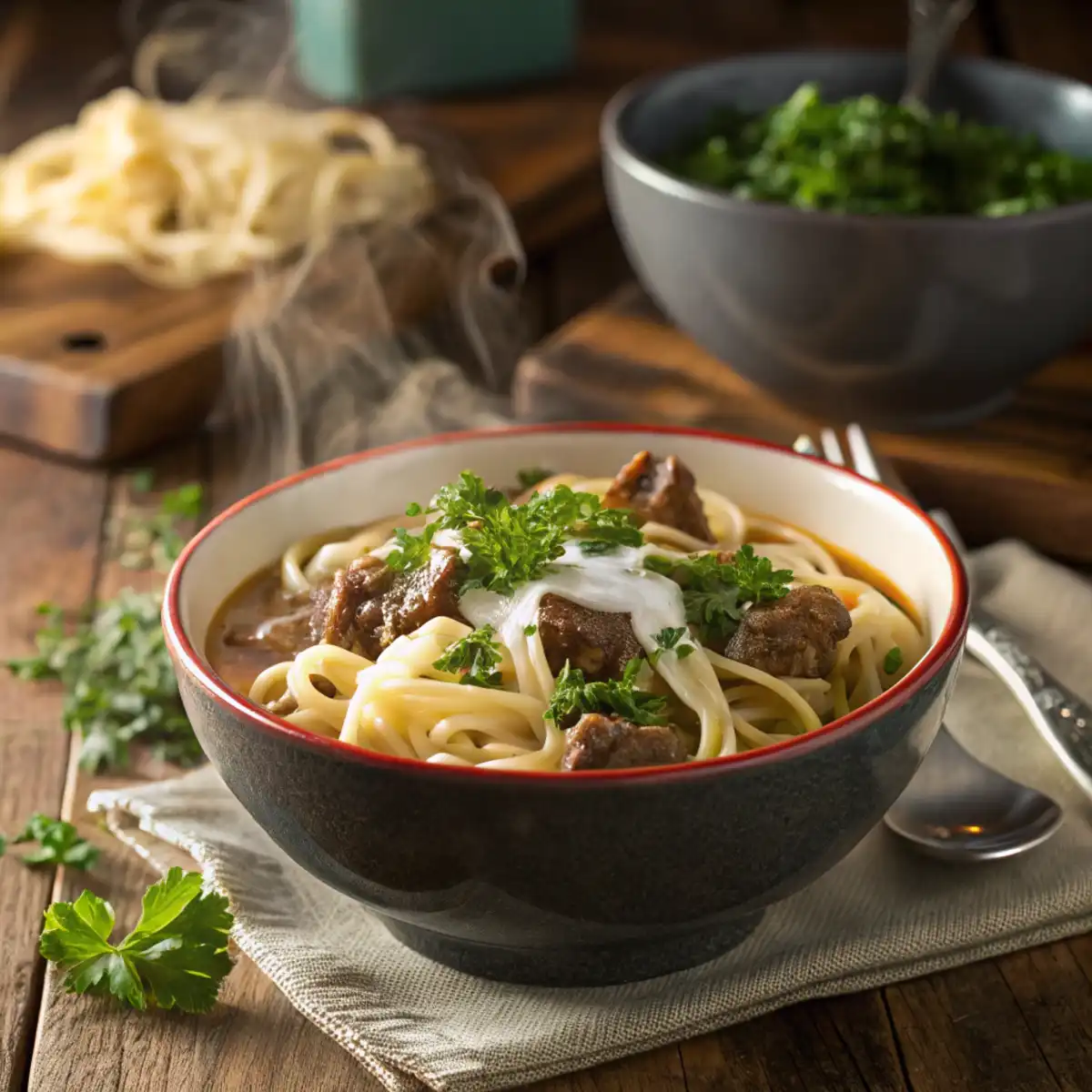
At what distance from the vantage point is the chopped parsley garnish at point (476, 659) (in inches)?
95.0

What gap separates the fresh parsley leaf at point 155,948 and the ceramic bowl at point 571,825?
20 centimetres

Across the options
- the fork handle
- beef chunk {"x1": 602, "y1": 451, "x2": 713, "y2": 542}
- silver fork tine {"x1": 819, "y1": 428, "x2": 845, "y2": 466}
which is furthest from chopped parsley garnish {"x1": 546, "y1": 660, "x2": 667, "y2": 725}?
silver fork tine {"x1": 819, "y1": 428, "x2": 845, "y2": 466}

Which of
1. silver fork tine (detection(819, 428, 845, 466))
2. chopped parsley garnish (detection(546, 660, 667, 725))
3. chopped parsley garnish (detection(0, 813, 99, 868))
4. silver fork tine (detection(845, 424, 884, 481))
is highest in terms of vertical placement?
chopped parsley garnish (detection(546, 660, 667, 725))

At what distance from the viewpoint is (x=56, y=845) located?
109 inches

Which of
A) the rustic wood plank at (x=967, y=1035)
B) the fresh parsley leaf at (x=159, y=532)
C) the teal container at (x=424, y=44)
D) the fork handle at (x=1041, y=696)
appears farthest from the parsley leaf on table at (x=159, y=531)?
the teal container at (x=424, y=44)

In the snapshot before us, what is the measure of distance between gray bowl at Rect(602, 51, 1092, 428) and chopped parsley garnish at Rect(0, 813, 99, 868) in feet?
6.56

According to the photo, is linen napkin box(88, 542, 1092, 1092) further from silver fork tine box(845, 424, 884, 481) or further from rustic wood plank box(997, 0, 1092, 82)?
rustic wood plank box(997, 0, 1092, 82)

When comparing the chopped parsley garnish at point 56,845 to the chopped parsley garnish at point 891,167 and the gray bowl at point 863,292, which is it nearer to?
the gray bowl at point 863,292

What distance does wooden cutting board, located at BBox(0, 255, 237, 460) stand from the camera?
4.15 meters

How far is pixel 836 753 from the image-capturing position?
2172 millimetres

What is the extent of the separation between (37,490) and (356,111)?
2345 millimetres

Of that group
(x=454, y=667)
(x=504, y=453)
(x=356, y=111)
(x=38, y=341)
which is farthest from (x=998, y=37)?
(x=454, y=667)

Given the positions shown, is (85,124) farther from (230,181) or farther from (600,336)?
(600,336)

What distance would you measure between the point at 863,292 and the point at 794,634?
1.56 meters
